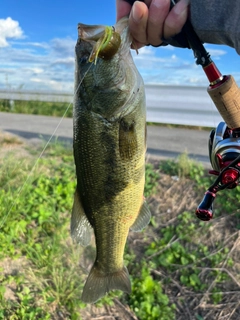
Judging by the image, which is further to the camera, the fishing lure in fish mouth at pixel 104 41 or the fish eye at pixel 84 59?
the fish eye at pixel 84 59

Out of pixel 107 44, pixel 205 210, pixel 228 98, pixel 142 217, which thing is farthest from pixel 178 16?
pixel 142 217

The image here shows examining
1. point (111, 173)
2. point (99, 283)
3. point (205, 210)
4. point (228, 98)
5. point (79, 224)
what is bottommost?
point (99, 283)

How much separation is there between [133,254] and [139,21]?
2.80m

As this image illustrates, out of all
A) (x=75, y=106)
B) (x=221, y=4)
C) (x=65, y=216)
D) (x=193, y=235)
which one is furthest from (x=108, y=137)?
(x=193, y=235)

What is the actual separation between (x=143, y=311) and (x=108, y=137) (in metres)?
2.15

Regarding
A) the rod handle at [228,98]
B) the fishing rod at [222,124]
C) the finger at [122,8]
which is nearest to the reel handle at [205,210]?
the fishing rod at [222,124]

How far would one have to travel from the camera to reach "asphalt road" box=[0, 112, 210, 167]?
20.1 feet

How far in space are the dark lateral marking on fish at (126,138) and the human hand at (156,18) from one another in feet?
1.36

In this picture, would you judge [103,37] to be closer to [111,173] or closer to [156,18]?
[156,18]

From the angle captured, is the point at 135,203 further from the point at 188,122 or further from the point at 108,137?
the point at 188,122

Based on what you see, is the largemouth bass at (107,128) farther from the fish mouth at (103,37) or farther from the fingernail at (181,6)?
the fingernail at (181,6)

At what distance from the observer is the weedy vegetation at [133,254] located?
3174 mm

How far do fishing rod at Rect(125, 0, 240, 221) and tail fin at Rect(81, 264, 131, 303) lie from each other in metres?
0.77

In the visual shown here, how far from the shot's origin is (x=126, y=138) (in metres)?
1.79
